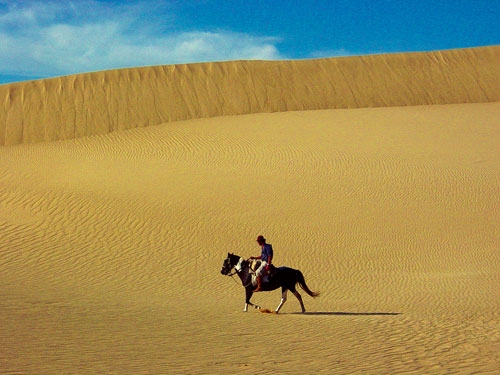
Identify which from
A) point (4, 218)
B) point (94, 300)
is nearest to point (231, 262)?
point (94, 300)

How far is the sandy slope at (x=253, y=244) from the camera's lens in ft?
23.9

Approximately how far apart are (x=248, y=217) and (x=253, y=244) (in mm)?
1848

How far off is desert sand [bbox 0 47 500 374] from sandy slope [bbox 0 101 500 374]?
0.07 meters

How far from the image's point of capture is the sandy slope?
7.28 meters

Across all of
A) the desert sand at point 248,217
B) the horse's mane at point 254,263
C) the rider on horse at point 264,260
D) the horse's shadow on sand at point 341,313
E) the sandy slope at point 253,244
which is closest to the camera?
the sandy slope at point 253,244

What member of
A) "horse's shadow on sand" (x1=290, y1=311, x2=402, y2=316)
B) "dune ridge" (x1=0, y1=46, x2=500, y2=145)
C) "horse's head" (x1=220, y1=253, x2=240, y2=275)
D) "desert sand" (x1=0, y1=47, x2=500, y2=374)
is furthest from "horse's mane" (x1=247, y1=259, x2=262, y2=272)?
"dune ridge" (x1=0, y1=46, x2=500, y2=145)

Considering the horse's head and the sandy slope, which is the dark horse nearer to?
the horse's head

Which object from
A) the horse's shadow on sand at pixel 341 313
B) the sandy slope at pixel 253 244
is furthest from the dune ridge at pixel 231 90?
the horse's shadow on sand at pixel 341 313

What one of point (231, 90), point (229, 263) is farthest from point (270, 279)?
point (231, 90)

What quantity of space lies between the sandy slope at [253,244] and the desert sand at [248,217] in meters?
0.07

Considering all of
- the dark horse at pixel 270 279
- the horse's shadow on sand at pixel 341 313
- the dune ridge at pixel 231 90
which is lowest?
the horse's shadow on sand at pixel 341 313

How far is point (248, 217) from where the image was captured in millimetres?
19203

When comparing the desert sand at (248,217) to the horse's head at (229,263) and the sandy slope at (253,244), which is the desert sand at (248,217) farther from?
the horse's head at (229,263)

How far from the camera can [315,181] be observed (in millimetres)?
22594
